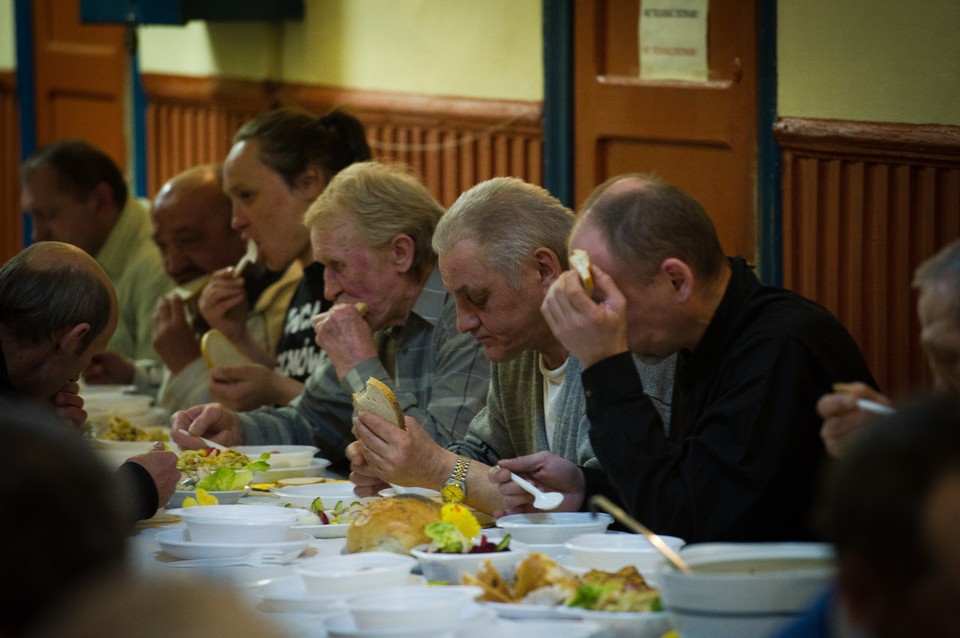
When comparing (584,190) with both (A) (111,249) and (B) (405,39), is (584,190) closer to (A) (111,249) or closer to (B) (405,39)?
(B) (405,39)

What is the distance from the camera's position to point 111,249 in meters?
5.89

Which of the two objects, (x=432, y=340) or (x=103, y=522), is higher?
(x=103, y=522)

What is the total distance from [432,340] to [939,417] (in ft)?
7.85

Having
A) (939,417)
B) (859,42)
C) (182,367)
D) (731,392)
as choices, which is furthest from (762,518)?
(182,367)

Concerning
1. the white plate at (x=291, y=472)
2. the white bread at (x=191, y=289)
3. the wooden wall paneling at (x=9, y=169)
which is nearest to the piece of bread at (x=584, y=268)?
the white plate at (x=291, y=472)

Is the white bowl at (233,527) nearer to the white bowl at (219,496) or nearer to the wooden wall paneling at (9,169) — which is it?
the white bowl at (219,496)

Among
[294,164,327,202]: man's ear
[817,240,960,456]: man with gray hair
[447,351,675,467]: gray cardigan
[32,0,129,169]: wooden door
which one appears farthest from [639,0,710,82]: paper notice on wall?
[32,0,129,169]: wooden door

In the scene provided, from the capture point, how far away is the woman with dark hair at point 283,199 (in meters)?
4.47

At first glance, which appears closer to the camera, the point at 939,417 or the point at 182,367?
the point at 939,417

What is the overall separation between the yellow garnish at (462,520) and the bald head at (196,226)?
2979 millimetres

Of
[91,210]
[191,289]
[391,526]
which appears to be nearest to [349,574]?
[391,526]

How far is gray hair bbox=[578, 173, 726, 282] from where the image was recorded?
2.60 m

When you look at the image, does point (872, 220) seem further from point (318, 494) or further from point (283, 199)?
point (283, 199)

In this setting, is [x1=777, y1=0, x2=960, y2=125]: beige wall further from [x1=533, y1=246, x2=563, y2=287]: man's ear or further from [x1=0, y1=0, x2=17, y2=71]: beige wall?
[x1=0, y1=0, x2=17, y2=71]: beige wall
